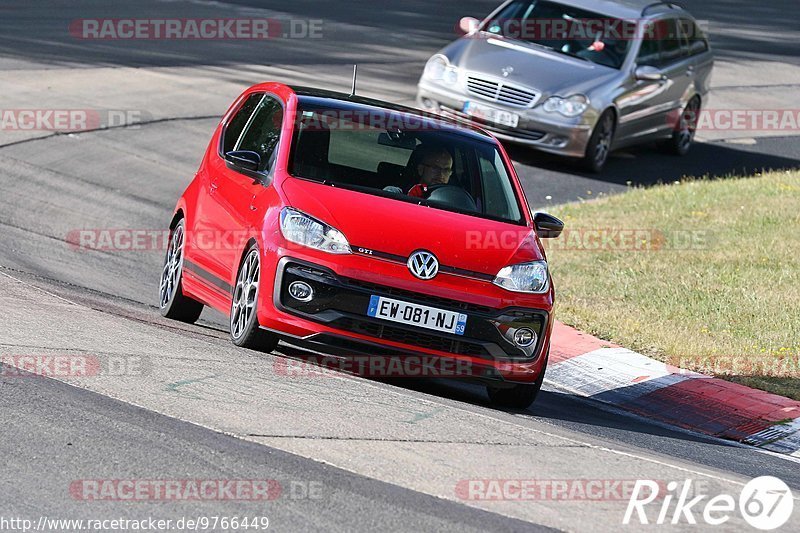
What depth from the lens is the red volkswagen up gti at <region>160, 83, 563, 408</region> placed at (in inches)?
312

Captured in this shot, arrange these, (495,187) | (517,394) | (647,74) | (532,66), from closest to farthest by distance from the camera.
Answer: (517,394) < (495,187) < (532,66) < (647,74)

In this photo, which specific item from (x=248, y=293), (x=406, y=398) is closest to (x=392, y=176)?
(x=248, y=293)

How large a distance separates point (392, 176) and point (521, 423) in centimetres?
208

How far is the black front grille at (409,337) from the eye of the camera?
788 cm

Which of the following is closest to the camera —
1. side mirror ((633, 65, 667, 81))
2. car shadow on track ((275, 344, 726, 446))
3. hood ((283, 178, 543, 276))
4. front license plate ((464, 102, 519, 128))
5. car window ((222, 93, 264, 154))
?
hood ((283, 178, 543, 276))

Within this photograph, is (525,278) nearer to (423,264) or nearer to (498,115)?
(423,264)

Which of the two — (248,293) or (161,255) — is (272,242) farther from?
(161,255)

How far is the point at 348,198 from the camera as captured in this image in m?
8.36

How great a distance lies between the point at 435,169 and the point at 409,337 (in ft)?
5.13

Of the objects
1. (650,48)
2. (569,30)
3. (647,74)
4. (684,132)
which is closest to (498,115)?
(569,30)

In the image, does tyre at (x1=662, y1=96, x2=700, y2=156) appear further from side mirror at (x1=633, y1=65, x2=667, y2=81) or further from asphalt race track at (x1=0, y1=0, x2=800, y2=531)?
asphalt race track at (x1=0, y1=0, x2=800, y2=531)

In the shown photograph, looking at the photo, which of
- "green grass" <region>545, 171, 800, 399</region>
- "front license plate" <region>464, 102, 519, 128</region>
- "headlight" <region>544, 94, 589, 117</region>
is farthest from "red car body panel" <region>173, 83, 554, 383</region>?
"headlight" <region>544, 94, 589, 117</region>

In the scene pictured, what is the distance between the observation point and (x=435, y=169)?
29.9 ft

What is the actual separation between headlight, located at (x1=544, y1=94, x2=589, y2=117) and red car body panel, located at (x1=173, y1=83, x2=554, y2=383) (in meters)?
8.16
